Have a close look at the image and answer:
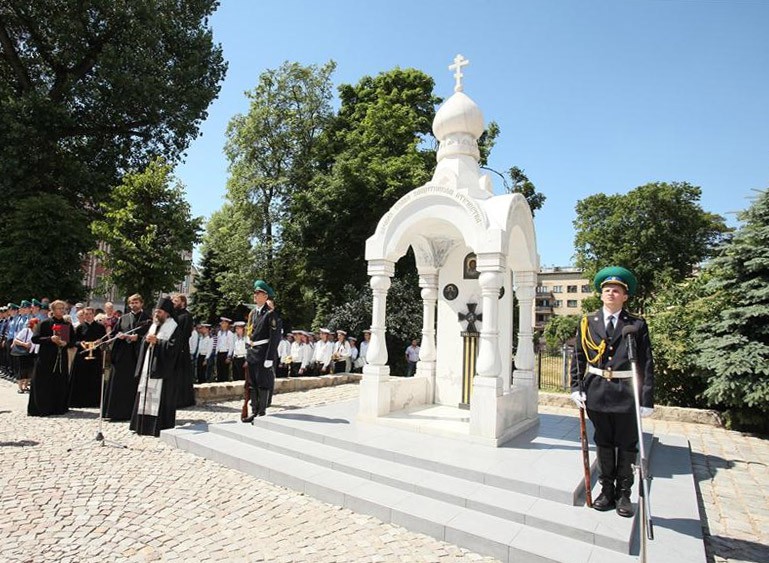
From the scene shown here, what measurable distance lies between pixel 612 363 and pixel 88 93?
2303 cm

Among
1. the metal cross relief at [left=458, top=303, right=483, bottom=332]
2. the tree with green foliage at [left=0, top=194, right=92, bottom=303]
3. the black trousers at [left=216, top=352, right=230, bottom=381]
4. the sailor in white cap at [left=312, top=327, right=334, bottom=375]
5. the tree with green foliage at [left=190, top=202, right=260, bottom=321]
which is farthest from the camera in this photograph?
the tree with green foliage at [left=190, top=202, right=260, bottom=321]

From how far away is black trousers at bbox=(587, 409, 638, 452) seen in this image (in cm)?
424

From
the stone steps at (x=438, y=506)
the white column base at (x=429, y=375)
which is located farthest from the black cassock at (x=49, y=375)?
the white column base at (x=429, y=375)

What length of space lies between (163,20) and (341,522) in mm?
22410

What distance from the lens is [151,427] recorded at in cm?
745

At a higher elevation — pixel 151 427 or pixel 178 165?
pixel 178 165

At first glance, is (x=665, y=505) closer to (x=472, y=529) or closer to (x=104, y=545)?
(x=472, y=529)

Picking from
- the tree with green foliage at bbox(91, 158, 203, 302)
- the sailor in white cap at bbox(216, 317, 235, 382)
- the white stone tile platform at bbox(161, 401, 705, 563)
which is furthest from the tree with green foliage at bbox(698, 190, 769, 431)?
the tree with green foliage at bbox(91, 158, 203, 302)

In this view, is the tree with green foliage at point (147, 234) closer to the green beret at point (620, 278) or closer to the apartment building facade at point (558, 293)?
the green beret at point (620, 278)

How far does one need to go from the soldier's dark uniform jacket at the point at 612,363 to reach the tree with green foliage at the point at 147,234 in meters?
12.2

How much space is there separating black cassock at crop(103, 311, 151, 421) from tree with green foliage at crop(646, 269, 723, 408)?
11.2m

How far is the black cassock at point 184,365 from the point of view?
8037 millimetres

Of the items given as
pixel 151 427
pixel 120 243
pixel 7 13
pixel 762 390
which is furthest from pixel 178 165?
pixel 762 390

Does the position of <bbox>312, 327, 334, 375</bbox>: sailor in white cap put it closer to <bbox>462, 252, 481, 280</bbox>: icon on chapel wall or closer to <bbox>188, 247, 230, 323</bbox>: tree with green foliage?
<bbox>462, 252, 481, 280</bbox>: icon on chapel wall
